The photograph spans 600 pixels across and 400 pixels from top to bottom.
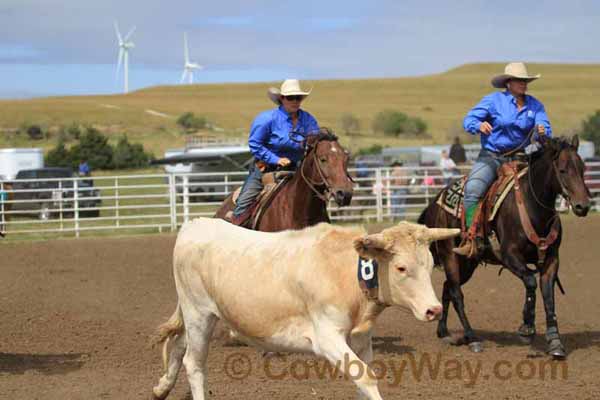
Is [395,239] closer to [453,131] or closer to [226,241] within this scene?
[226,241]

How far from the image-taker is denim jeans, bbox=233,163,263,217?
848 cm

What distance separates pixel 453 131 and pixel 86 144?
30.7 meters

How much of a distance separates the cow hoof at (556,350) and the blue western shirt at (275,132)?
2.72 m

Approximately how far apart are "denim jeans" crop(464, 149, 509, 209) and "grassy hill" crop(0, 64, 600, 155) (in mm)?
48823

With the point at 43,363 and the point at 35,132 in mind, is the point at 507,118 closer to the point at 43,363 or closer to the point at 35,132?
the point at 43,363

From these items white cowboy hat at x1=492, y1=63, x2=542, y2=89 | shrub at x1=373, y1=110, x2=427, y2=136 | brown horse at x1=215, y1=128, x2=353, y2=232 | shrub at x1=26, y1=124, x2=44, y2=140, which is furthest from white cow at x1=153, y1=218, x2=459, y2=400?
shrub at x1=373, y1=110, x2=427, y2=136

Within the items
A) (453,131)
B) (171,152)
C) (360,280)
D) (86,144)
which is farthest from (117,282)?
(453,131)

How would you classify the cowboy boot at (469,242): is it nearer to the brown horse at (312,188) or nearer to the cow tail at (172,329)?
the brown horse at (312,188)

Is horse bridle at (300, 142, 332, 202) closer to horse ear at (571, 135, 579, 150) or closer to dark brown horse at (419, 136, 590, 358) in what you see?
dark brown horse at (419, 136, 590, 358)

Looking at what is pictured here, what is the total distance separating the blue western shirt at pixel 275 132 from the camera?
8375mm

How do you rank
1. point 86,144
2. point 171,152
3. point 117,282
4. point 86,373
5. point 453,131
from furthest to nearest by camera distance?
point 453,131 → point 86,144 → point 171,152 → point 117,282 → point 86,373

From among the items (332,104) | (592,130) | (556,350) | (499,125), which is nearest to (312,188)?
(499,125)

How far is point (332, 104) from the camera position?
307 feet

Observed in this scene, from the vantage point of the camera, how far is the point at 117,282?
12.4m
